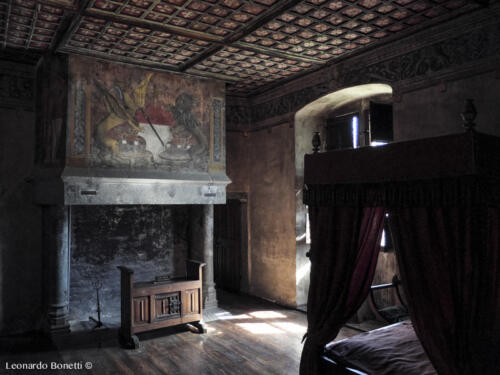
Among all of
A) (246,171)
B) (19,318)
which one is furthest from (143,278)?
(246,171)

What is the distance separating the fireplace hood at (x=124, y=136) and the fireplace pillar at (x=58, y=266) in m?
0.32

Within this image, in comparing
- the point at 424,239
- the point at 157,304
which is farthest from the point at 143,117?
the point at 424,239

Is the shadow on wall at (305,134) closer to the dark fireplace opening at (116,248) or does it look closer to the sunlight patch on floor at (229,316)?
the sunlight patch on floor at (229,316)

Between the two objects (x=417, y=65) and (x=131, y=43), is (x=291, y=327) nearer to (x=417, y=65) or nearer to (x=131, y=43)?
(x=417, y=65)

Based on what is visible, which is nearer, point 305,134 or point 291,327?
point 291,327

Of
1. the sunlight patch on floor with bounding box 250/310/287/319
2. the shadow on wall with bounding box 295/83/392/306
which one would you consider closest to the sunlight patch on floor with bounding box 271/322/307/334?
the sunlight patch on floor with bounding box 250/310/287/319

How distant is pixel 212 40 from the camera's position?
554 cm

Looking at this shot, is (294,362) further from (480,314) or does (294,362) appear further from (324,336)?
(480,314)

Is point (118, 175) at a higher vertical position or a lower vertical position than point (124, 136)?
lower

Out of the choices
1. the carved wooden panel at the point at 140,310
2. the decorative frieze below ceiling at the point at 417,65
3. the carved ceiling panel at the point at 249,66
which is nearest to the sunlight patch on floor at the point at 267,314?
the carved wooden panel at the point at 140,310

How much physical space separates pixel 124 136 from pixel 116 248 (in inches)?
80.4

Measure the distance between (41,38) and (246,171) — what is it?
4.49 m

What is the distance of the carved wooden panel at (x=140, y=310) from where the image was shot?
5.64m

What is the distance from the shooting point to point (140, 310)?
5.70 meters
